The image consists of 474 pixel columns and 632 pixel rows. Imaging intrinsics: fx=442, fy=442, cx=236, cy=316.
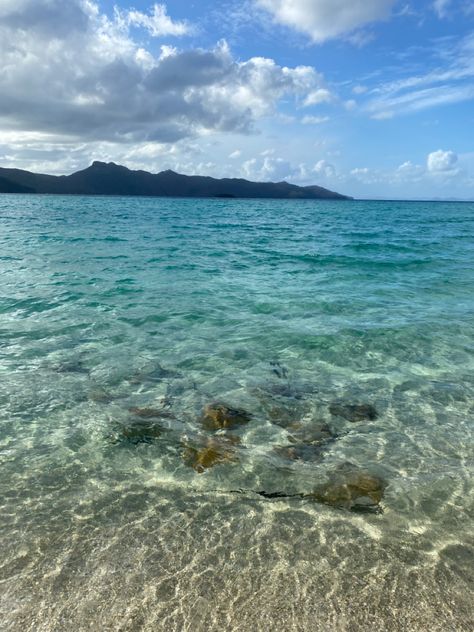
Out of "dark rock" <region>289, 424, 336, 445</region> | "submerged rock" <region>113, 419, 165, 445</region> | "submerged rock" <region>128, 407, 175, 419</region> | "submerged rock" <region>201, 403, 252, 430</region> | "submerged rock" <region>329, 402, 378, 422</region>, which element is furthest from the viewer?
"submerged rock" <region>329, 402, 378, 422</region>

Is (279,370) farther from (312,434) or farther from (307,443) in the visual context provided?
(307,443)

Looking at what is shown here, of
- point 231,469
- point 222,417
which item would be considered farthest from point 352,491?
point 222,417

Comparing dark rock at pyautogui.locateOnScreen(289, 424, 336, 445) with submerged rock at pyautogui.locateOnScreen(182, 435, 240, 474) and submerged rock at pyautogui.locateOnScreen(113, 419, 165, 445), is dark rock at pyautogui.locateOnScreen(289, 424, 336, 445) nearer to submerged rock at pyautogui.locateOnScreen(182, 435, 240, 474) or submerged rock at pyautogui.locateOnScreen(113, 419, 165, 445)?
submerged rock at pyautogui.locateOnScreen(182, 435, 240, 474)

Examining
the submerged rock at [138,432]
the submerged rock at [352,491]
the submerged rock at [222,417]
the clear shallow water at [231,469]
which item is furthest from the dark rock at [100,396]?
the submerged rock at [352,491]

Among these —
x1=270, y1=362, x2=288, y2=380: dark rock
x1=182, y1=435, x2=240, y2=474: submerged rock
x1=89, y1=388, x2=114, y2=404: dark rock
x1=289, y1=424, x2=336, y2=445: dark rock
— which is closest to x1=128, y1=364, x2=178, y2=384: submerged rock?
x1=89, y1=388, x2=114, y2=404: dark rock

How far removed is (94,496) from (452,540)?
4812 millimetres

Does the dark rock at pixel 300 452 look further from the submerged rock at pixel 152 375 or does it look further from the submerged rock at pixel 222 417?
the submerged rock at pixel 152 375

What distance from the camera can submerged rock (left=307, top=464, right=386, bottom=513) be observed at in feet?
20.5

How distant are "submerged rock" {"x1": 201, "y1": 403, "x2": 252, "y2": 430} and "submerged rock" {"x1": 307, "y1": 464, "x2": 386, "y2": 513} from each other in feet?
7.51

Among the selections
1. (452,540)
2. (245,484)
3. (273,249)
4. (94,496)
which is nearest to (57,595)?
(94,496)

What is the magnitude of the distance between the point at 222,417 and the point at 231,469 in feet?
5.56

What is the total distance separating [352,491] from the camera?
→ 21.5 feet

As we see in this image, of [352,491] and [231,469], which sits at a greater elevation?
[352,491]

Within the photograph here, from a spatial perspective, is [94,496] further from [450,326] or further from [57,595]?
[450,326]
